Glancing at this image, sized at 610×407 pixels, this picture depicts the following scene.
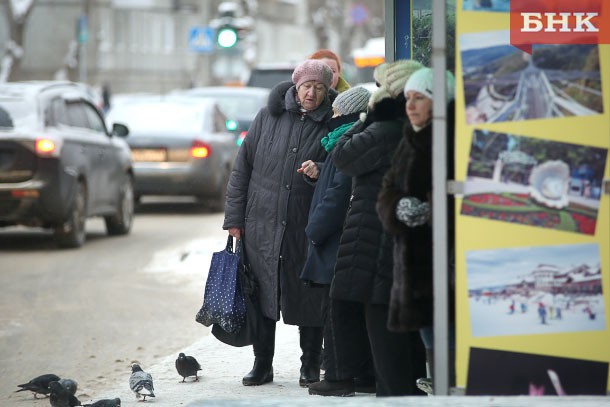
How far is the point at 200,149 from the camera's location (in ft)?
65.9

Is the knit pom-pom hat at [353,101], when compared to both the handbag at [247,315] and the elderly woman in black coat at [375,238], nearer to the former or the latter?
the elderly woman in black coat at [375,238]

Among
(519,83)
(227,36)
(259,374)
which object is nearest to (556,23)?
→ (519,83)

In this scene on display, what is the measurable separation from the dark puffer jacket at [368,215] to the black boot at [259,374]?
1689 mm

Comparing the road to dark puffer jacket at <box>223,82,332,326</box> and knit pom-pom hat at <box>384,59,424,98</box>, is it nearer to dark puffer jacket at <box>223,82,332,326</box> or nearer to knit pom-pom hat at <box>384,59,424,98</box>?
dark puffer jacket at <box>223,82,332,326</box>

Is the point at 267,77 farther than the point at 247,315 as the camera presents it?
Yes

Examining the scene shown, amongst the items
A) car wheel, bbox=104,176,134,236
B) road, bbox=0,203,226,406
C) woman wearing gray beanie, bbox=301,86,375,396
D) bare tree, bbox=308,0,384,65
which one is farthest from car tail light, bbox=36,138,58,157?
bare tree, bbox=308,0,384,65

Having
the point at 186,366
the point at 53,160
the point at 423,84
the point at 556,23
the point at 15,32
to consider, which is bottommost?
the point at 186,366

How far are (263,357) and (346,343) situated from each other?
96 centimetres

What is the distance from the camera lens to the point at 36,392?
310 inches

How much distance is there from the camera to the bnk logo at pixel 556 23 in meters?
5.39

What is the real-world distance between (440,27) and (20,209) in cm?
1023

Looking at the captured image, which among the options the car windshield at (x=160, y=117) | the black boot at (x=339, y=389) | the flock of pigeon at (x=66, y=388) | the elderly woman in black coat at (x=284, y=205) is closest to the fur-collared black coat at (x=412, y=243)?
the black boot at (x=339, y=389)

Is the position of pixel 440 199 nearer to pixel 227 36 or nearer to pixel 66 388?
pixel 66 388

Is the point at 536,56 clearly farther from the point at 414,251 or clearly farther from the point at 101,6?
the point at 101,6
